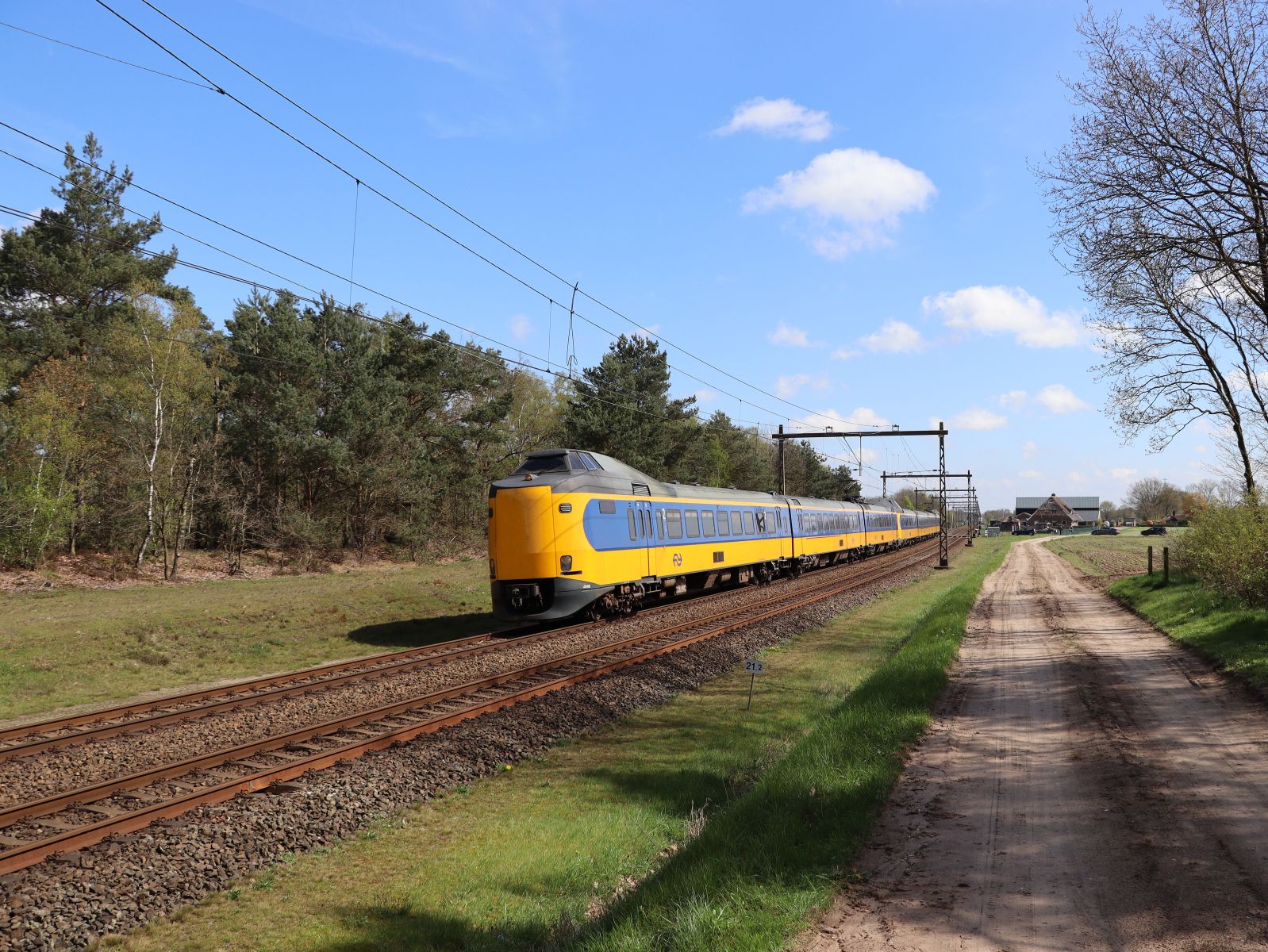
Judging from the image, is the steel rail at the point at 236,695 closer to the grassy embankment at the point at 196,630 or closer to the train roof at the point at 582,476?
the grassy embankment at the point at 196,630

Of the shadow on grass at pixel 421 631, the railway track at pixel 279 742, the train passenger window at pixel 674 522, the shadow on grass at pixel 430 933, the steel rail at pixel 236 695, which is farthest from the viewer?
the train passenger window at pixel 674 522

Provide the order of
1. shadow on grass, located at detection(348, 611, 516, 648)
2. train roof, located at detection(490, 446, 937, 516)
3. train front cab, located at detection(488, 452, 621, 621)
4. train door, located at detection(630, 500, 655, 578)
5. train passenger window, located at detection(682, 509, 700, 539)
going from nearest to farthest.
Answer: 1. train front cab, located at detection(488, 452, 621, 621)
2. train roof, located at detection(490, 446, 937, 516)
3. shadow on grass, located at detection(348, 611, 516, 648)
4. train door, located at detection(630, 500, 655, 578)
5. train passenger window, located at detection(682, 509, 700, 539)

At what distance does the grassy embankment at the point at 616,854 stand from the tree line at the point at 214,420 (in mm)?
22453

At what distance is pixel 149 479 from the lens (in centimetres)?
2944

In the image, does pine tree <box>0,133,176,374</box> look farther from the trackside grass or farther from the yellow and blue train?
the trackside grass

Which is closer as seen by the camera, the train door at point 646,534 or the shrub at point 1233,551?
the shrub at point 1233,551

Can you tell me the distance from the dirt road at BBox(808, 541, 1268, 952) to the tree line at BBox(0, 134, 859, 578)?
24.5 m

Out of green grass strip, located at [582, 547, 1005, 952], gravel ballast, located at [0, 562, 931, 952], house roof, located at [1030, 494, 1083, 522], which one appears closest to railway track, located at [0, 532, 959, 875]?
gravel ballast, located at [0, 562, 931, 952]

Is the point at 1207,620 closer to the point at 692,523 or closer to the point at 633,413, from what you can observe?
the point at 692,523

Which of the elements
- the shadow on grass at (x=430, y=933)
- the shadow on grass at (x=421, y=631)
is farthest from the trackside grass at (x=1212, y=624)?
the shadow on grass at (x=421, y=631)

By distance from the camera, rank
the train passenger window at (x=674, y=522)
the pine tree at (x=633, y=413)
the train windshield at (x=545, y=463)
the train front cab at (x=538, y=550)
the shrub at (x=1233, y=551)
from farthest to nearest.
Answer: the pine tree at (x=633, y=413)
the train passenger window at (x=674, y=522)
the train windshield at (x=545, y=463)
the train front cab at (x=538, y=550)
the shrub at (x=1233, y=551)

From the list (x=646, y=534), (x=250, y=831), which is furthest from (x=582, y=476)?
(x=250, y=831)

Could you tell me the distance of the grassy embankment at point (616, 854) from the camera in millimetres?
4973

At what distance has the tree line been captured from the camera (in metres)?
29.1
